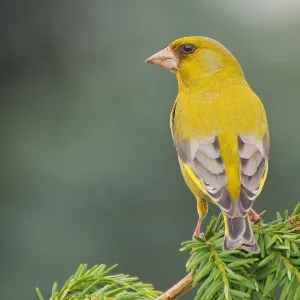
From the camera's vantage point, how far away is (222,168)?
8.05 feet

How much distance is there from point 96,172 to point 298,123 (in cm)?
116

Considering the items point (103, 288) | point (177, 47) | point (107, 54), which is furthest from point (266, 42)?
point (103, 288)

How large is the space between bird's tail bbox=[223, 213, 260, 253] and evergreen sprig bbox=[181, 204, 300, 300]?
Result: 2cm

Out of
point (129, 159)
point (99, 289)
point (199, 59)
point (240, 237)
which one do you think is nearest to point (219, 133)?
point (199, 59)

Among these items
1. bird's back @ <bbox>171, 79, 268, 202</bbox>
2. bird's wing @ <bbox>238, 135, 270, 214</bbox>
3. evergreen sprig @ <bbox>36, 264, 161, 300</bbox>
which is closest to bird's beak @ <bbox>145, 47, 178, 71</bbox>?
bird's back @ <bbox>171, 79, 268, 202</bbox>

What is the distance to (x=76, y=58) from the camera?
5.26m

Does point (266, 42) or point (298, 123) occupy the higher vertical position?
point (266, 42)

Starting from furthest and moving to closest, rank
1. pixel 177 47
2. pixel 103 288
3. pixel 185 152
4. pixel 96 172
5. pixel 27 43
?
pixel 27 43, pixel 96 172, pixel 177 47, pixel 185 152, pixel 103 288

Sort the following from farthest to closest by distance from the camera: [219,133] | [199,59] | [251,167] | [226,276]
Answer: [199,59], [219,133], [251,167], [226,276]

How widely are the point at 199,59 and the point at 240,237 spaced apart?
52.5 inches

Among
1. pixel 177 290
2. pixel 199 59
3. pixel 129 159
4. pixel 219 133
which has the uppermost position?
pixel 199 59

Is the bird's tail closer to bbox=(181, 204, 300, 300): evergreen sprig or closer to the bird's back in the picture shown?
bbox=(181, 204, 300, 300): evergreen sprig

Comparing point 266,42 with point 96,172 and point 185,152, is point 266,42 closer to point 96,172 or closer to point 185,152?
point 96,172

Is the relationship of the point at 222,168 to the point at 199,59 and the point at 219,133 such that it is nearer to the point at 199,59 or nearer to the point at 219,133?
the point at 219,133
